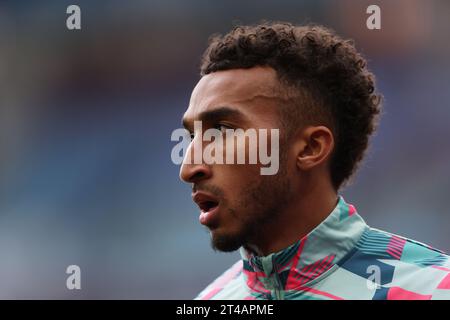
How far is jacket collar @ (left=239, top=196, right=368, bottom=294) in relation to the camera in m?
2.21

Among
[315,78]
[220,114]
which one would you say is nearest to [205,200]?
[220,114]

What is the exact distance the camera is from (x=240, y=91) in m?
2.30

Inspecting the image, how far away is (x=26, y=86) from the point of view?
6949mm

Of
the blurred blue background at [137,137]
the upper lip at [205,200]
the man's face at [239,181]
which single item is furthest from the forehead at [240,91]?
the blurred blue background at [137,137]

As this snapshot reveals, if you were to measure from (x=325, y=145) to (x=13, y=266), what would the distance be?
493 cm

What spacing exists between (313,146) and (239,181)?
1.00 ft

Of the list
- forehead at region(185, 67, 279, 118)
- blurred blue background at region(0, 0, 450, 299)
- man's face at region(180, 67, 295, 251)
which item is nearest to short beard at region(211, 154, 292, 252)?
man's face at region(180, 67, 295, 251)

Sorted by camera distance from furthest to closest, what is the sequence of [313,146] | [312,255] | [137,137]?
[137,137] → [313,146] → [312,255]

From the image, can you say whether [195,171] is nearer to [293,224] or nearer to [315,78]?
[293,224]

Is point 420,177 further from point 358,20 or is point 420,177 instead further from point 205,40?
point 205,40

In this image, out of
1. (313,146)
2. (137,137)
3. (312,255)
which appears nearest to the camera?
(312,255)

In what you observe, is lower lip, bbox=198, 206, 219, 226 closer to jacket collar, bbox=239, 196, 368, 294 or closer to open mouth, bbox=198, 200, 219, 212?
open mouth, bbox=198, 200, 219, 212

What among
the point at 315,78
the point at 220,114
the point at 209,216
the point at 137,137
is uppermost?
the point at 315,78

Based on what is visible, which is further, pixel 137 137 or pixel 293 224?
pixel 137 137
